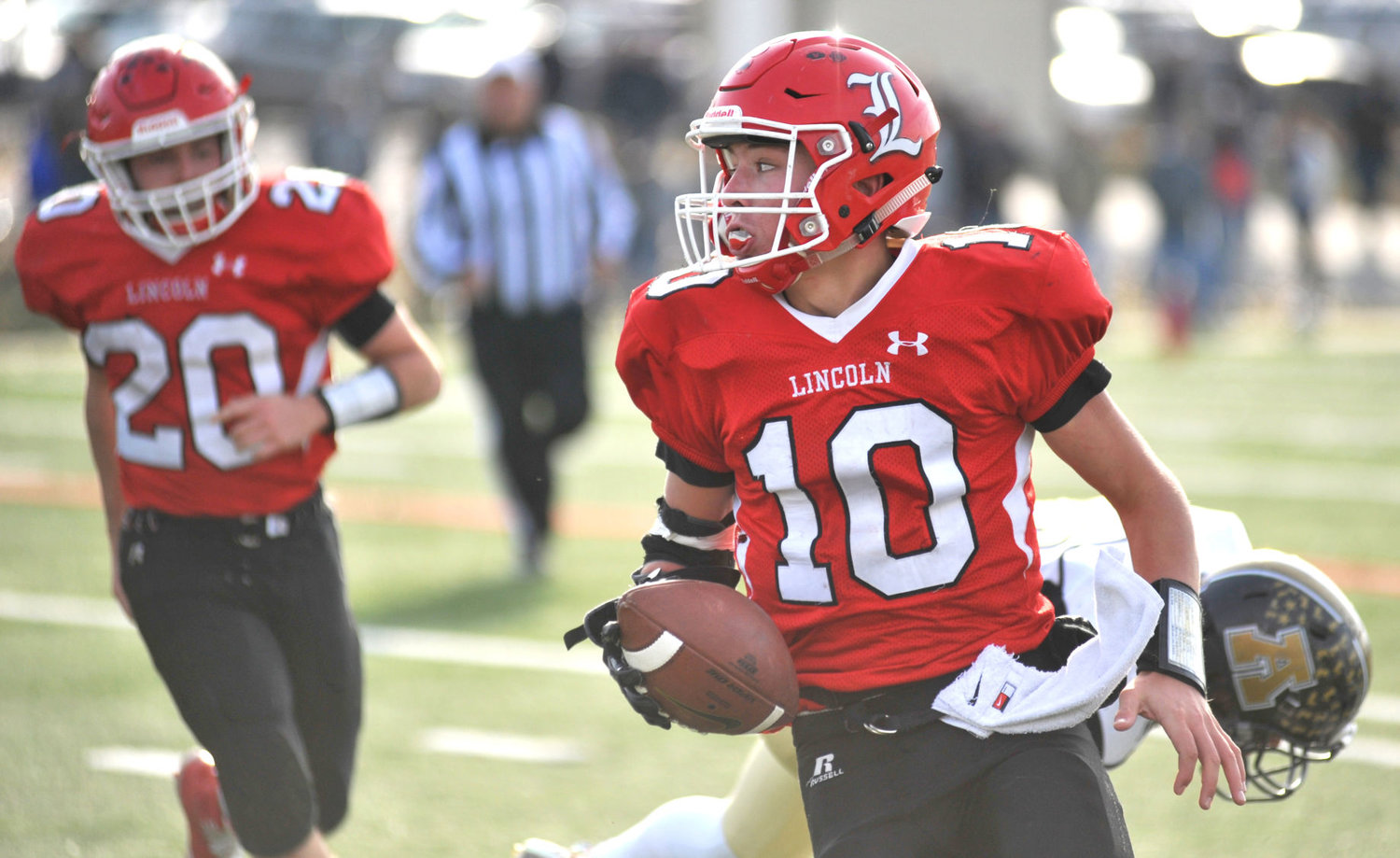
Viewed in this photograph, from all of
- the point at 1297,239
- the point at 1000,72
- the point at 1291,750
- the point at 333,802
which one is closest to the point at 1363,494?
the point at 1291,750

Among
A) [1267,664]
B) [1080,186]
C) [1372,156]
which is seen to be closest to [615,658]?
[1267,664]

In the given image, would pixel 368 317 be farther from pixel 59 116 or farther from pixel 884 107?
pixel 59 116

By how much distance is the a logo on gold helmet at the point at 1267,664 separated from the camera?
294cm

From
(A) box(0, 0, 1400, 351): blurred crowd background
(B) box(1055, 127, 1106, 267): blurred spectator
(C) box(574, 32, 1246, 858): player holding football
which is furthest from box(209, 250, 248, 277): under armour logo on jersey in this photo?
(B) box(1055, 127, 1106, 267): blurred spectator

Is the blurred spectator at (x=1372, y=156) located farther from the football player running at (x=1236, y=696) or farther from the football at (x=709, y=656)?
the football at (x=709, y=656)

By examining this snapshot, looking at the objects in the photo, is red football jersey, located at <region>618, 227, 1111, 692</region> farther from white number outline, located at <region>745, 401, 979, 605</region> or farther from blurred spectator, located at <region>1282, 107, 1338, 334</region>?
blurred spectator, located at <region>1282, 107, 1338, 334</region>

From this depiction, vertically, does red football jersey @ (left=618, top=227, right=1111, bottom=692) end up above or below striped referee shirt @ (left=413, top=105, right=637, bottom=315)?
above

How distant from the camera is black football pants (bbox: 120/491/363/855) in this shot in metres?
2.98

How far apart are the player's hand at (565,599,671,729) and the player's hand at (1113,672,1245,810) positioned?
0.71m

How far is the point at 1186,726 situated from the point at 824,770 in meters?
0.55

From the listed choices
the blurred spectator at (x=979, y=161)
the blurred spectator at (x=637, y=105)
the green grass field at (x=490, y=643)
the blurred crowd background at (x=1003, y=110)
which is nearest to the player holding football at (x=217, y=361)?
the green grass field at (x=490, y=643)

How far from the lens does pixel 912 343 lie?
248cm

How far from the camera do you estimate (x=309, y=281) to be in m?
3.41

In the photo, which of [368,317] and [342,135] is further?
[342,135]
